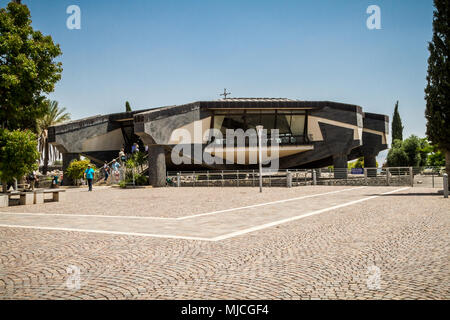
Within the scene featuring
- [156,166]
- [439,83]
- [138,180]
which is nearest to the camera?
[439,83]

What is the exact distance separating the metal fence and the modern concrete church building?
8.31 feet

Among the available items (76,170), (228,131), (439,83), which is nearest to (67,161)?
(76,170)

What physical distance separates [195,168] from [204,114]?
657 centimetres

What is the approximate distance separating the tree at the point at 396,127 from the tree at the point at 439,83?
44667 mm

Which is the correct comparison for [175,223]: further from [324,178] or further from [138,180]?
[324,178]

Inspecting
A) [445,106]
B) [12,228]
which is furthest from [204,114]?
[12,228]

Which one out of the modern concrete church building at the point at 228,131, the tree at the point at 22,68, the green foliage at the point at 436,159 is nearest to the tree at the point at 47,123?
the modern concrete church building at the point at 228,131

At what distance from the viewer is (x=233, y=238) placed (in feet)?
20.7

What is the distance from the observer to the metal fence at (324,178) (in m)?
23.0

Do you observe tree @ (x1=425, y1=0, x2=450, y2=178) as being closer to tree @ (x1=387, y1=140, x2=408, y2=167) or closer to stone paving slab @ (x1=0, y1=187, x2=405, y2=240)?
stone paving slab @ (x1=0, y1=187, x2=405, y2=240)

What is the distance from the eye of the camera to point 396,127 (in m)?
56.4

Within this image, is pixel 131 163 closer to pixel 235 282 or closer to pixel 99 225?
pixel 99 225

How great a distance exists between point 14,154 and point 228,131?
2248 centimetres

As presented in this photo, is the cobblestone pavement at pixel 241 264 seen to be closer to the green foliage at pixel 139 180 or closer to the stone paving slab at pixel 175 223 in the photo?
the stone paving slab at pixel 175 223
